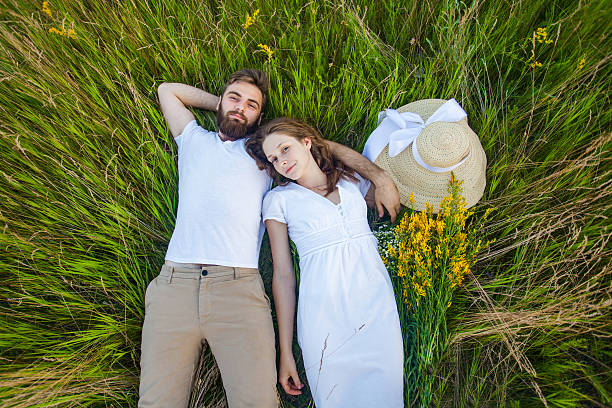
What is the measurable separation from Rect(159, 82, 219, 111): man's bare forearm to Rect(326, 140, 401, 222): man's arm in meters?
1.33

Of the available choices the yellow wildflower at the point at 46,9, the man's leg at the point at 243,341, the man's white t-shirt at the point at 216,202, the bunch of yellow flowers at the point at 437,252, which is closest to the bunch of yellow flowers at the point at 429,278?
the bunch of yellow flowers at the point at 437,252

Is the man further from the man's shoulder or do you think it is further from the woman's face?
the woman's face

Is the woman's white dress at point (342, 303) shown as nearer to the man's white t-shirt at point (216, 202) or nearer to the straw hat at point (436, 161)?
the man's white t-shirt at point (216, 202)

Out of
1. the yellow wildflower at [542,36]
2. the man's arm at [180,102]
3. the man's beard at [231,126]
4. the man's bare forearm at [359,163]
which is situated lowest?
the man's bare forearm at [359,163]

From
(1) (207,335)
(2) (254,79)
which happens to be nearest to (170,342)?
(1) (207,335)

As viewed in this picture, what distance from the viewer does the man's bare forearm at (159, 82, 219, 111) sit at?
2.87 m

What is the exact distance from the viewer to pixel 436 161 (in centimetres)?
230

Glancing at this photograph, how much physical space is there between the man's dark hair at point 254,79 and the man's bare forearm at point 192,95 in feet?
0.61

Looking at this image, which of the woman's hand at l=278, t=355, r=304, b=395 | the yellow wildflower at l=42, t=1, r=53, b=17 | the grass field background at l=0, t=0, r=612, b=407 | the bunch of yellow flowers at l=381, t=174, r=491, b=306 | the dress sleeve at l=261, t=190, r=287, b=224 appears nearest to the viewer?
the bunch of yellow flowers at l=381, t=174, r=491, b=306

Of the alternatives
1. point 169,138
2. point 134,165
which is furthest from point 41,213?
point 169,138

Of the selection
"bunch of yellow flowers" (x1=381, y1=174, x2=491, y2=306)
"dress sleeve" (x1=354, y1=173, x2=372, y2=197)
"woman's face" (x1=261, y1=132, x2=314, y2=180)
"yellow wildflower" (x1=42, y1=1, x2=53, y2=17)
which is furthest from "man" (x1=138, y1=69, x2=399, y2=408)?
"yellow wildflower" (x1=42, y1=1, x2=53, y2=17)

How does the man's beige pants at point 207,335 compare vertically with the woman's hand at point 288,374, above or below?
above

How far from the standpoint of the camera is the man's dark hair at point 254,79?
2750 mm

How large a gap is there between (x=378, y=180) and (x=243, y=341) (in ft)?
5.28
